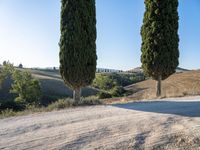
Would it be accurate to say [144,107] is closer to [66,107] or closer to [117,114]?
[117,114]

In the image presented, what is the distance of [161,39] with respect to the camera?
23.9m

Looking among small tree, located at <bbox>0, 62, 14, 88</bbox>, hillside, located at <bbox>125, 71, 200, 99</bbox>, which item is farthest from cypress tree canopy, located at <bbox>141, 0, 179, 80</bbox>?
small tree, located at <bbox>0, 62, 14, 88</bbox>

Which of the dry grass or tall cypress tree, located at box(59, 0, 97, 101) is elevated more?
tall cypress tree, located at box(59, 0, 97, 101)

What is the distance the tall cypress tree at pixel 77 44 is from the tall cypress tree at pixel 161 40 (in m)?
5.26

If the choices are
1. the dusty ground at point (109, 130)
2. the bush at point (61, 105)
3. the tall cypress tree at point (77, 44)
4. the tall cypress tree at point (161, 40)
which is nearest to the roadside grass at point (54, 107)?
the bush at point (61, 105)

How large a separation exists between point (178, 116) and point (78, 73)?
7.90m

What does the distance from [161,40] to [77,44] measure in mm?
6387

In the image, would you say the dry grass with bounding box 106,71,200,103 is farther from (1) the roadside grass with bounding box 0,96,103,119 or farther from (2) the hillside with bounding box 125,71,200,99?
(1) the roadside grass with bounding box 0,96,103,119

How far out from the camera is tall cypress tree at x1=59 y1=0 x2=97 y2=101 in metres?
19.5

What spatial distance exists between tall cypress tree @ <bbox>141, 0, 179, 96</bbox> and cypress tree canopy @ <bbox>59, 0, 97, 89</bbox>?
207 inches

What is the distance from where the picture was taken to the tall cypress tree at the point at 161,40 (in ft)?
78.3

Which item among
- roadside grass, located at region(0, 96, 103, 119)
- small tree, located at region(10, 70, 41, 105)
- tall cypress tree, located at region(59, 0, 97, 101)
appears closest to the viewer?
roadside grass, located at region(0, 96, 103, 119)

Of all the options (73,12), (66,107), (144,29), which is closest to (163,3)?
(144,29)

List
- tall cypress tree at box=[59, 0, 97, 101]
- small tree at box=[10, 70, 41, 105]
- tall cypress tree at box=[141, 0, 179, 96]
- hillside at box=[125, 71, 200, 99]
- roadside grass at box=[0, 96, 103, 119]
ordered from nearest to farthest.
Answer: roadside grass at box=[0, 96, 103, 119] → tall cypress tree at box=[59, 0, 97, 101] → hillside at box=[125, 71, 200, 99] → tall cypress tree at box=[141, 0, 179, 96] → small tree at box=[10, 70, 41, 105]
